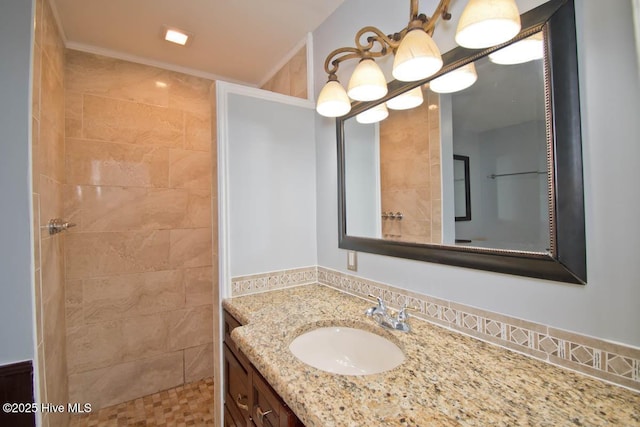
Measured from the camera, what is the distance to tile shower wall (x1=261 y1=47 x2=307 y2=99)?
6.17ft

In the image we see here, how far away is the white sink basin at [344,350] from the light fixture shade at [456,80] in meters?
0.94

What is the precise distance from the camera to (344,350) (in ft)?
3.75

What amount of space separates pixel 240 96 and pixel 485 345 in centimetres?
152

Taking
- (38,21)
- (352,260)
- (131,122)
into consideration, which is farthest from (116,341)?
(38,21)

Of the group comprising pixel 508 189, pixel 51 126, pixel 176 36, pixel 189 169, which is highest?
pixel 176 36

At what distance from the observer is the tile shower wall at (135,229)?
1919mm

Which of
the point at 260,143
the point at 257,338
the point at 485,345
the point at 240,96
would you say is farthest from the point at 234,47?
the point at 485,345

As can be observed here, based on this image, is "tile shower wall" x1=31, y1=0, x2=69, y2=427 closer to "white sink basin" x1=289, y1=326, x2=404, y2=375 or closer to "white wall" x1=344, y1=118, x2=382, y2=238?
"white sink basin" x1=289, y1=326, x2=404, y2=375

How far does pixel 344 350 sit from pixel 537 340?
0.64 m

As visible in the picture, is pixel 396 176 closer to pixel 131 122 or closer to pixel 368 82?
pixel 368 82

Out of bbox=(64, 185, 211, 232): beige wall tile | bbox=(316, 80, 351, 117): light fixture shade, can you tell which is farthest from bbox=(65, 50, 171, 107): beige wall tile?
bbox=(316, 80, 351, 117): light fixture shade

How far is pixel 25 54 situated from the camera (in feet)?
3.55

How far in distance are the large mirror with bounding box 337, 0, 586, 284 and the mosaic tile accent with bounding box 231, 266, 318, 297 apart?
1.54 feet

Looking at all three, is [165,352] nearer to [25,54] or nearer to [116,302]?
[116,302]
